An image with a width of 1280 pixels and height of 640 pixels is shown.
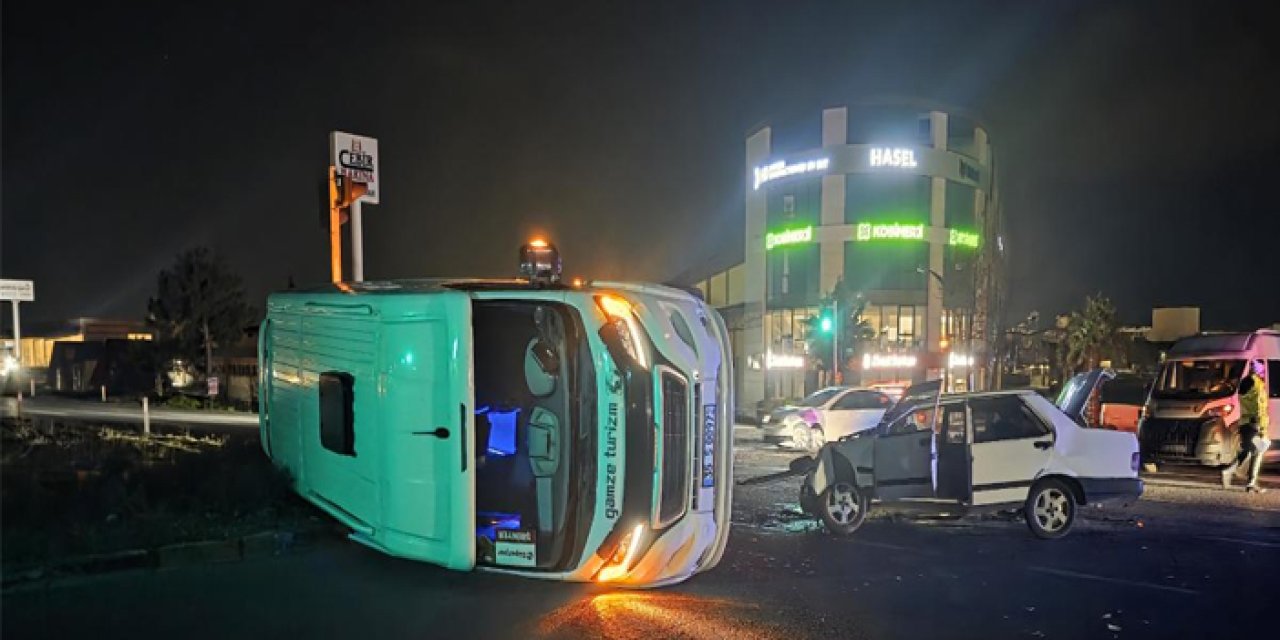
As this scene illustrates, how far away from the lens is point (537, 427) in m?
6.45

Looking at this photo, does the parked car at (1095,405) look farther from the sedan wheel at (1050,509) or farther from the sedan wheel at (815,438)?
the sedan wheel at (815,438)

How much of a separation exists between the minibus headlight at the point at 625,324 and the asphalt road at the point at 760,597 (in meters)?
1.86

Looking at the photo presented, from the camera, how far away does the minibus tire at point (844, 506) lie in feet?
28.7

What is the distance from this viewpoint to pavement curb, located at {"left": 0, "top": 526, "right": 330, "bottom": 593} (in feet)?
19.4

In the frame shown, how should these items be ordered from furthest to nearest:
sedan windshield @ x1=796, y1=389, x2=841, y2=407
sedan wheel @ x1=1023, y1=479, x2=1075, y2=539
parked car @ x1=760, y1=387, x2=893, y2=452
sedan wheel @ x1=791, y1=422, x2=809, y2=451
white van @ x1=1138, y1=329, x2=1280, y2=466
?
sedan windshield @ x1=796, y1=389, x2=841, y2=407 < sedan wheel @ x1=791, y1=422, x2=809, y2=451 < parked car @ x1=760, y1=387, x2=893, y2=452 < white van @ x1=1138, y1=329, x2=1280, y2=466 < sedan wheel @ x1=1023, y1=479, x2=1075, y2=539

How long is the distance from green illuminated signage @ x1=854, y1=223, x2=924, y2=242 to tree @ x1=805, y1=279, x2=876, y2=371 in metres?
6.22

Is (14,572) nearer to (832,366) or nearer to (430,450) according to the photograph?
(430,450)

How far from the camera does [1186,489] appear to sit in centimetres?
1207

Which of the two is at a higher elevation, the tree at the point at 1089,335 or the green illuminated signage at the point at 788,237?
the green illuminated signage at the point at 788,237

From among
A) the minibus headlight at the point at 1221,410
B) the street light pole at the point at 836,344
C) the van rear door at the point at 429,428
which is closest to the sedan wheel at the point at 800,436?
the minibus headlight at the point at 1221,410

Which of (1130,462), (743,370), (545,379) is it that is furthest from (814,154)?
(545,379)

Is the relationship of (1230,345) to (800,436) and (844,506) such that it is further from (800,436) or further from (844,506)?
(844,506)

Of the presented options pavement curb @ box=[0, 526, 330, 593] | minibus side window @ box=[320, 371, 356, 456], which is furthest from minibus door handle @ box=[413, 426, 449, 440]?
pavement curb @ box=[0, 526, 330, 593]

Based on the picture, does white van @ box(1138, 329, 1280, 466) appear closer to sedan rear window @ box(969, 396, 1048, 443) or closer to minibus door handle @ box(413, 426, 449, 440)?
sedan rear window @ box(969, 396, 1048, 443)
